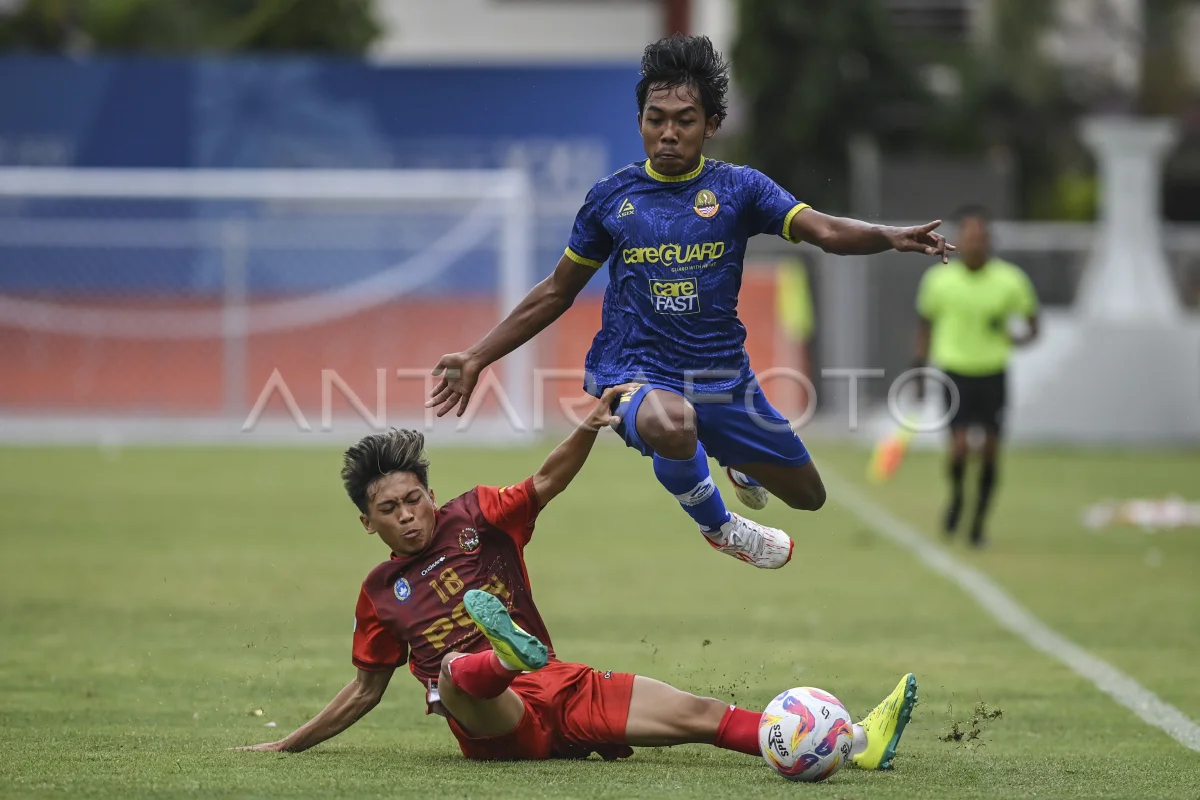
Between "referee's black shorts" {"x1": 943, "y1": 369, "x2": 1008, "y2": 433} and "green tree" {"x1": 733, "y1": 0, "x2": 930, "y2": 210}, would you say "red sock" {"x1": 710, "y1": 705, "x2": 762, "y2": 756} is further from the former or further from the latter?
"green tree" {"x1": 733, "y1": 0, "x2": 930, "y2": 210}

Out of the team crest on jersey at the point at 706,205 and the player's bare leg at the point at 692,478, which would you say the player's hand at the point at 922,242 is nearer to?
the team crest on jersey at the point at 706,205

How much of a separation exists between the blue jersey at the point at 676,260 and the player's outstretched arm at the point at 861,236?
3.3 inches

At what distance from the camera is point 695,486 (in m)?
6.67

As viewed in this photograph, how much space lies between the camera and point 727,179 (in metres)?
6.43

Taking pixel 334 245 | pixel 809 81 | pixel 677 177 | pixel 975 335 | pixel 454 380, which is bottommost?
pixel 454 380

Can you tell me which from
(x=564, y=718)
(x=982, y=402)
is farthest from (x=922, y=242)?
(x=982, y=402)

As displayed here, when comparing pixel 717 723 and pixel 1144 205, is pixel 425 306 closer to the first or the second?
pixel 1144 205

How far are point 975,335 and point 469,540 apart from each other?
8247 millimetres

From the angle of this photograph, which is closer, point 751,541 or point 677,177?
point 677,177

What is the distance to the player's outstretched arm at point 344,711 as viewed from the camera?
6.08 meters

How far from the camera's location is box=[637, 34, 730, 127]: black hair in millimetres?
6281

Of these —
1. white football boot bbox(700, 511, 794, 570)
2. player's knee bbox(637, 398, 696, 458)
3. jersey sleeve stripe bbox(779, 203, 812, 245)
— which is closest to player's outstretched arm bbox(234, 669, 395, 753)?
player's knee bbox(637, 398, 696, 458)

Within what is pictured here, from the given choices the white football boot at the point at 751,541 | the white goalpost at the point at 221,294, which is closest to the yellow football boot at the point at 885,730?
the white football boot at the point at 751,541

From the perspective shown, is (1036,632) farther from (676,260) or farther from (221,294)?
(221,294)
